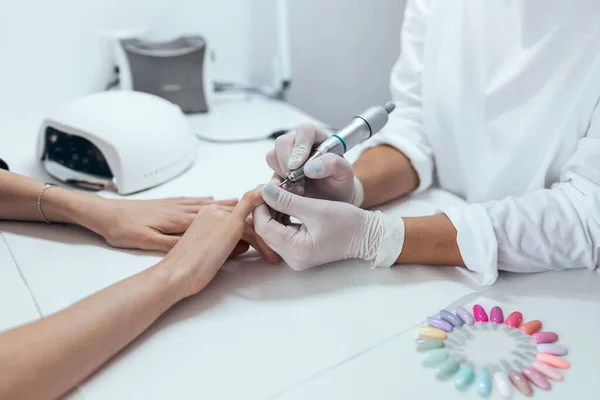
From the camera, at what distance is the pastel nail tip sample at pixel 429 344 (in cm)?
63

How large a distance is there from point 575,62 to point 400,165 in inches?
12.6

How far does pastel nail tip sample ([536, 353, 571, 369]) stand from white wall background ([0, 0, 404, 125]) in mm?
1136

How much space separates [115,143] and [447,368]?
68cm

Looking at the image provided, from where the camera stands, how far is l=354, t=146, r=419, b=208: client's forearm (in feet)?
3.08

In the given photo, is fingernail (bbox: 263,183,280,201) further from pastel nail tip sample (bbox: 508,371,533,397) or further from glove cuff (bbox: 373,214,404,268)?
pastel nail tip sample (bbox: 508,371,533,397)

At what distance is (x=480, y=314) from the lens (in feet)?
2.24

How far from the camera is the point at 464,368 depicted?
60cm

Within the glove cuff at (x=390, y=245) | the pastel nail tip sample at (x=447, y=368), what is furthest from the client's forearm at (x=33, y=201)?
the pastel nail tip sample at (x=447, y=368)

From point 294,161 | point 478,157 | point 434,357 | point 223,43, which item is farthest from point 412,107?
point 223,43

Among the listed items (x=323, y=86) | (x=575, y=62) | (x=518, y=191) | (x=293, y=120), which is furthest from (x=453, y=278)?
(x=323, y=86)

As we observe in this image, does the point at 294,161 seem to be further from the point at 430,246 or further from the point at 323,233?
the point at 430,246

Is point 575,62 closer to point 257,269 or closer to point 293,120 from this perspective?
point 257,269

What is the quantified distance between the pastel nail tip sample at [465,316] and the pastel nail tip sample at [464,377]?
8 centimetres

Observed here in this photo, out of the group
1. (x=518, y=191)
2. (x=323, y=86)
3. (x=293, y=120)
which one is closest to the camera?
(x=518, y=191)
